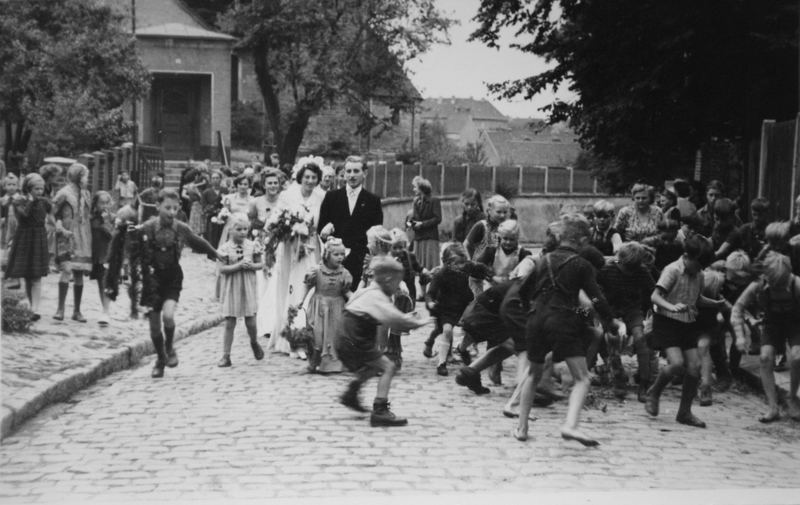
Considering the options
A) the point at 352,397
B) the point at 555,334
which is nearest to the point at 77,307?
the point at 352,397

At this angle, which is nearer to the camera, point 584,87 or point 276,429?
point 276,429

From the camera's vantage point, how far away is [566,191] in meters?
25.0

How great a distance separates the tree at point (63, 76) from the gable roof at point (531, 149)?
18.4 feet

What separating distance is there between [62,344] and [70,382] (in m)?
1.62

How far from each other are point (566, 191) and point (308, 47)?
13.7 metres

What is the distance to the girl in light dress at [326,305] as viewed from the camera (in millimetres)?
9547

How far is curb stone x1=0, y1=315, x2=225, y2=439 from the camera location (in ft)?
24.5

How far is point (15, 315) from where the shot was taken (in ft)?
34.3

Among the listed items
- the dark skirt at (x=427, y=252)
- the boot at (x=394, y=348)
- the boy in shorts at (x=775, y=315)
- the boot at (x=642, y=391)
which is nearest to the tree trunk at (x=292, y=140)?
the dark skirt at (x=427, y=252)

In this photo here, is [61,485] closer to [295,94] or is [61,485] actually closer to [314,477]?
[314,477]

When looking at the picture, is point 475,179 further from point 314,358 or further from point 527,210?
point 314,358

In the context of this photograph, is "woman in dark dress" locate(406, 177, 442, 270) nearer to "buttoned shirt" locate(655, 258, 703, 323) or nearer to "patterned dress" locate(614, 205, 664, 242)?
"patterned dress" locate(614, 205, 664, 242)

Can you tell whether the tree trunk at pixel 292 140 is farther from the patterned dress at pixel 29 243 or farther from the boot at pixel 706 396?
the boot at pixel 706 396

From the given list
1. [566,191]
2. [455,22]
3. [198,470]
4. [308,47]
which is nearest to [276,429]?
[198,470]
